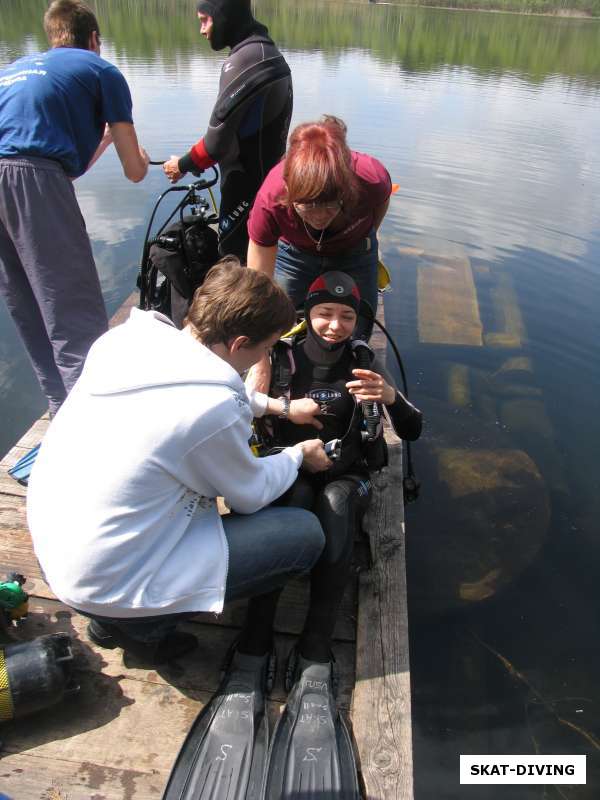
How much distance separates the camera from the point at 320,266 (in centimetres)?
285

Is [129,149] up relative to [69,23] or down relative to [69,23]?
down

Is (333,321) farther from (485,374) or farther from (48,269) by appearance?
(485,374)

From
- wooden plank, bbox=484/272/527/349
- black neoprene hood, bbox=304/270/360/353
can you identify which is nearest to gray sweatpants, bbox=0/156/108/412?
black neoprene hood, bbox=304/270/360/353

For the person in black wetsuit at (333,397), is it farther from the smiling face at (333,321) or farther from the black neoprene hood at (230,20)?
the black neoprene hood at (230,20)

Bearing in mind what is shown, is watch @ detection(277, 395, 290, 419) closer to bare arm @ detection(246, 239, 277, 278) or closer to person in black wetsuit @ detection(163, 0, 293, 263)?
bare arm @ detection(246, 239, 277, 278)

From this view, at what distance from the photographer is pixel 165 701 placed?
1.92 m

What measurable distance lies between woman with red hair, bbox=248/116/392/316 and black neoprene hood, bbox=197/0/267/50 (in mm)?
1059

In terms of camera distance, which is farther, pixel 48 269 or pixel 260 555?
pixel 48 269

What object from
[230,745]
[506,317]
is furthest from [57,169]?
[506,317]

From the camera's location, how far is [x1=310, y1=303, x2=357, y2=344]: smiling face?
246 centimetres

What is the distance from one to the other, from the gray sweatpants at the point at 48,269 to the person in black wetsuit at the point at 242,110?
94 cm

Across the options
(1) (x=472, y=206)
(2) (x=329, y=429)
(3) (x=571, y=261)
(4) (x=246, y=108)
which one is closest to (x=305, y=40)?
(1) (x=472, y=206)

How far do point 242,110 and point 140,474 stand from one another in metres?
2.32

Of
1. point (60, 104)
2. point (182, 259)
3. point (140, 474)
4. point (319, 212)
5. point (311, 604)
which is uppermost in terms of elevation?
point (60, 104)
